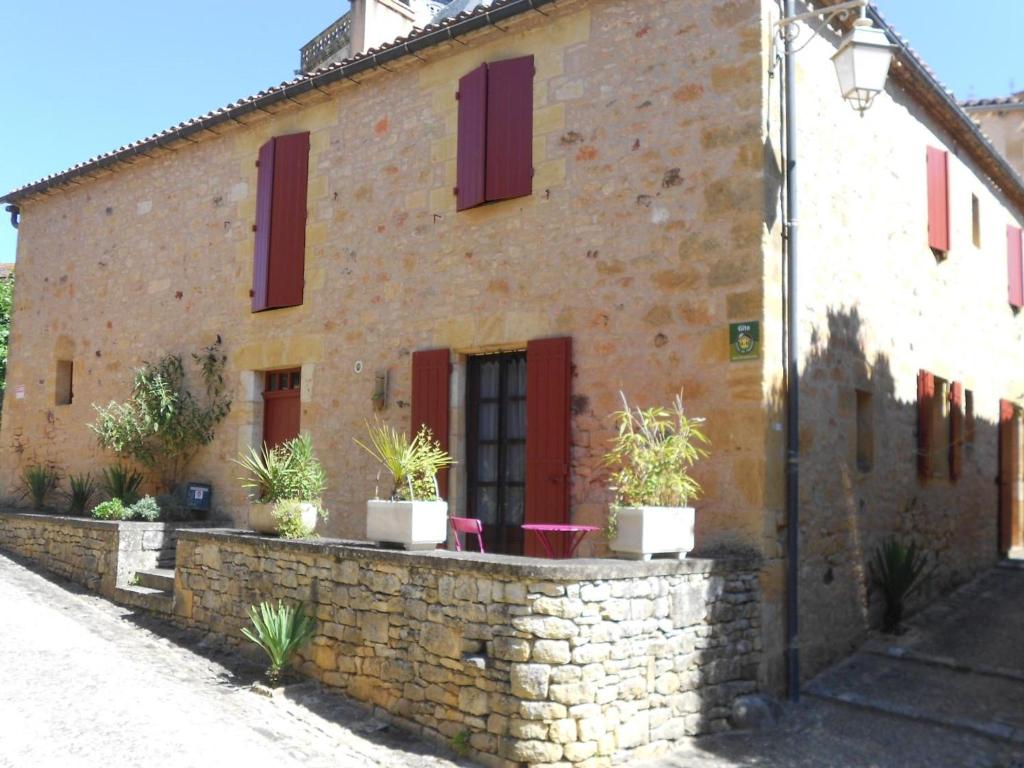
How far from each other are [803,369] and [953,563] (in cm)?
402

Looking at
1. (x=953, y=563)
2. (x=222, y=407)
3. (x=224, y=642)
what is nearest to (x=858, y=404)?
(x=953, y=563)

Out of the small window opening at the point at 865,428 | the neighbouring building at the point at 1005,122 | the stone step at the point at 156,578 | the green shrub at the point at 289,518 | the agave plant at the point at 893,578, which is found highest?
the neighbouring building at the point at 1005,122

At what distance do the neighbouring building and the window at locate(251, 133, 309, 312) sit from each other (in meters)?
10.9

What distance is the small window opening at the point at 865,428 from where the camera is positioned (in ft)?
26.3

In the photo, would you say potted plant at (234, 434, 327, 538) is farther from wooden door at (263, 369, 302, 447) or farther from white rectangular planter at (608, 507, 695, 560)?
Result: white rectangular planter at (608, 507, 695, 560)

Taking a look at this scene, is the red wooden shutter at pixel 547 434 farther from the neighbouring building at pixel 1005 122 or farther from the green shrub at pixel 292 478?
the neighbouring building at pixel 1005 122

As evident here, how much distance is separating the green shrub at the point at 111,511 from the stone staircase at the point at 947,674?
7045mm

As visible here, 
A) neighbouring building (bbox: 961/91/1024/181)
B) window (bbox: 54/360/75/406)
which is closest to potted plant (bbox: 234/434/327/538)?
window (bbox: 54/360/75/406)

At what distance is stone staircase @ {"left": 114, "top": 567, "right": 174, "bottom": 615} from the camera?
841 centimetres

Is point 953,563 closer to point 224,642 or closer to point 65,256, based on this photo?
point 224,642

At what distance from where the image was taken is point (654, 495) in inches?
236

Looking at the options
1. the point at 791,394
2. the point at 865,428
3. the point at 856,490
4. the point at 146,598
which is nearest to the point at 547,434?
the point at 791,394

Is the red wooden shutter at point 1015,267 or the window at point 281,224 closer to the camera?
the window at point 281,224

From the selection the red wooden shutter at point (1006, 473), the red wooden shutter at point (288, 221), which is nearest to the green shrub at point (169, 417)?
the red wooden shutter at point (288, 221)
